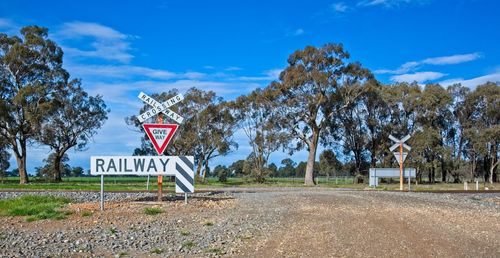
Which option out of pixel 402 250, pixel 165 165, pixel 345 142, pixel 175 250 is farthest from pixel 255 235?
pixel 345 142

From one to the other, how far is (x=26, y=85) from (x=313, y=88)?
29526mm

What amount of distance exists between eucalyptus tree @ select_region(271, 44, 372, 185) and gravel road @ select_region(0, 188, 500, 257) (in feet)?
132

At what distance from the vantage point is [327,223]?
12016mm

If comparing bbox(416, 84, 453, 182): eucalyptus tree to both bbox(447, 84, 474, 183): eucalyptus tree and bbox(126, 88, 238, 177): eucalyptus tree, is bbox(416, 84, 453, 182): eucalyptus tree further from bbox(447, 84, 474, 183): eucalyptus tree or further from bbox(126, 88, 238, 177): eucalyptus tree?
bbox(126, 88, 238, 177): eucalyptus tree

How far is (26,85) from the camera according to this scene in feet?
170

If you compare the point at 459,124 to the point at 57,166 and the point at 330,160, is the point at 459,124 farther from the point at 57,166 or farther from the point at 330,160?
the point at 57,166

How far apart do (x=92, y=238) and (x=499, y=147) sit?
68552mm

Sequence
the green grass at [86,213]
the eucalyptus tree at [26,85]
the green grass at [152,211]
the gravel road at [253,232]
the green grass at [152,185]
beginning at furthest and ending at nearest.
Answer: the eucalyptus tree at [26,85]
the green grass at [152,185]
the green grass at [152,211]
the green grass at [86,213]
the gravel road at [253,232]

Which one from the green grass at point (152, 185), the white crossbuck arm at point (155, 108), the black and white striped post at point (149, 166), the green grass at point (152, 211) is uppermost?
→ the white crossbuck arm at point (155, 108)

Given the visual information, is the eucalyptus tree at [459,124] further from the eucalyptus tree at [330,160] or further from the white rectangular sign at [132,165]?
the white rectangular sign at [132,165]

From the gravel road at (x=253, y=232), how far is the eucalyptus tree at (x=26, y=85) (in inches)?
1560

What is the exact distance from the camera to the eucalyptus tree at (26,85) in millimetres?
50438

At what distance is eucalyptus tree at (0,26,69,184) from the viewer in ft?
165

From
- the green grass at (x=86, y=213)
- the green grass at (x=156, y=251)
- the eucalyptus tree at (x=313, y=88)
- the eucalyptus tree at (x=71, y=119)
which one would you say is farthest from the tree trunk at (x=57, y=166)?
the green grass at (x=156, y=251)
